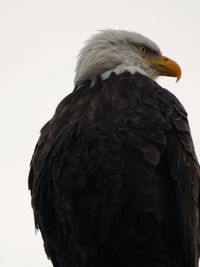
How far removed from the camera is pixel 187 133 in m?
6.19

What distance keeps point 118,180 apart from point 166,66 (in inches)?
82.3

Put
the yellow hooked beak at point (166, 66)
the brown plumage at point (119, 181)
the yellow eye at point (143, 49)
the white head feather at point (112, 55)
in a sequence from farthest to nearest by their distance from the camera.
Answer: the yellow hooked beak at point (166, 66)
the yellow eye at point (143, 49)
the white head feather at point (112, 55)
the brown plumage at point (119, 181)

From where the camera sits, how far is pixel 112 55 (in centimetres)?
688

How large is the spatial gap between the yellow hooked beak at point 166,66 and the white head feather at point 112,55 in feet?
0.22

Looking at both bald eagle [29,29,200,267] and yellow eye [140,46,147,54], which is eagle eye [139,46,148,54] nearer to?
yellow eye [140,46,147,54]

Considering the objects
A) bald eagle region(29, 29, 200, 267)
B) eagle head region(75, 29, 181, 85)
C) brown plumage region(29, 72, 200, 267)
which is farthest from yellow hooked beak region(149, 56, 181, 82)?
brown plumage region(29, 72, 200, 267)

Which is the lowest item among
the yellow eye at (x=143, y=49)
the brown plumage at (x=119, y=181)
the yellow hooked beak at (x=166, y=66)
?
the brown plumage at (x=119, y=181)

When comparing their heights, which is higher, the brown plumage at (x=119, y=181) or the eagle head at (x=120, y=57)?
the eagle head at (x=120, y=57)

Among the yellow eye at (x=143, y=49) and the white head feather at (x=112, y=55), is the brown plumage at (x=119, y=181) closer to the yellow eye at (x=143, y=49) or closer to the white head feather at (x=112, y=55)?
the white head feather at (x=112, y=55)

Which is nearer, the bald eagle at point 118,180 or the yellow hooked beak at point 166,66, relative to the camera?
the bald eagle at point 118,180

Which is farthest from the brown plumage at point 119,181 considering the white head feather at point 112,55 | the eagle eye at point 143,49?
the eagle eye at point 143,49

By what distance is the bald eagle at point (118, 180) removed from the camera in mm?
5730

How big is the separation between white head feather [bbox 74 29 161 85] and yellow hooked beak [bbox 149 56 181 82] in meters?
0.07

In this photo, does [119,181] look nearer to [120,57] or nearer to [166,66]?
[120,57]
